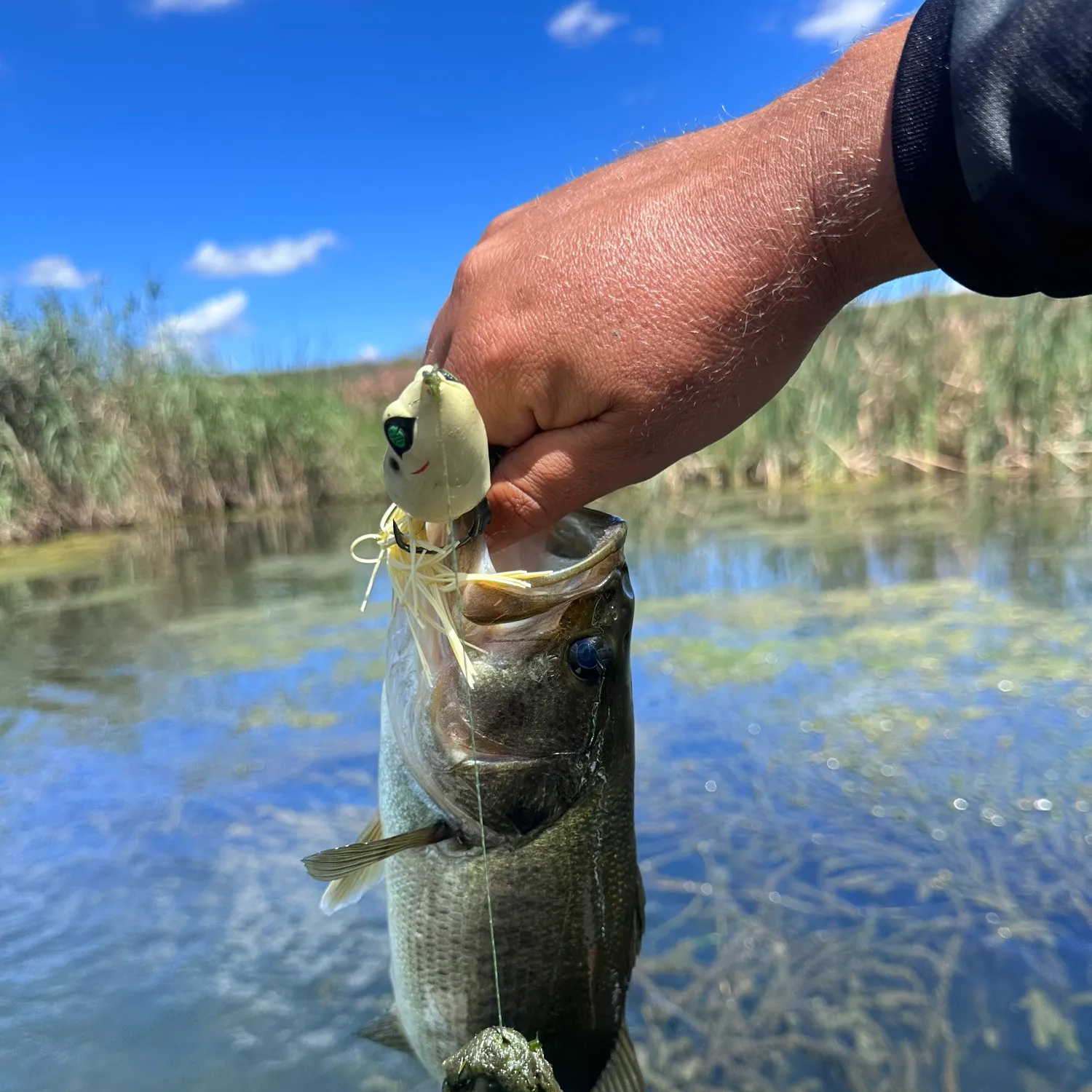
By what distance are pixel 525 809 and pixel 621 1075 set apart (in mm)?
628

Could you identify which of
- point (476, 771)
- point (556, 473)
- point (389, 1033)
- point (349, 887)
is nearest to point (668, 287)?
point (556, 473)

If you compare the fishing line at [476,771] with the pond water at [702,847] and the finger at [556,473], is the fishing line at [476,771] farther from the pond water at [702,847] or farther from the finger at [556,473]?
the pond water at [702,847]

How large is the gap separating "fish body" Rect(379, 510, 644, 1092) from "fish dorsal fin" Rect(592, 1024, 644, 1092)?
0.02 meters

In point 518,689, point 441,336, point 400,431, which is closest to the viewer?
point 400,431

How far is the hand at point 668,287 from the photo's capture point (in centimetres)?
155

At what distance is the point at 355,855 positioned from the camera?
172 centimetres

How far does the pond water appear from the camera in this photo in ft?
7.56

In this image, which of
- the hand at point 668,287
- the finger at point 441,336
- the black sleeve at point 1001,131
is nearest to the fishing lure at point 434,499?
the hand at point 668,287

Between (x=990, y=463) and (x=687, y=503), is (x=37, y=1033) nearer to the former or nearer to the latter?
(x=687, y=503)

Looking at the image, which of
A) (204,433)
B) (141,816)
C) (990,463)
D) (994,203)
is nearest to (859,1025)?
(994,203)

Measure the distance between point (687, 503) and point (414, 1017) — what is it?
10.3m

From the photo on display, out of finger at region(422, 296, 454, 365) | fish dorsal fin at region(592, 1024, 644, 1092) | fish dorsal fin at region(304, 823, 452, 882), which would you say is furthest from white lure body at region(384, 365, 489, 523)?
fish dorsal fin at region(592, 1024, 644, 1092)

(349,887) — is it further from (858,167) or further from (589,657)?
(858,167)

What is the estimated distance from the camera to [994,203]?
1.50 metres
